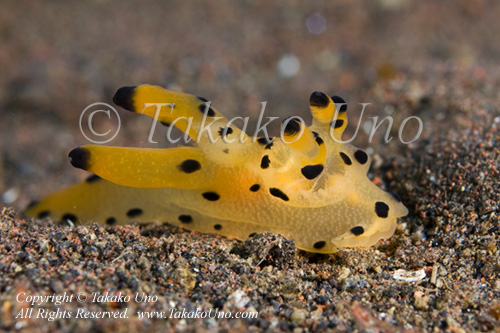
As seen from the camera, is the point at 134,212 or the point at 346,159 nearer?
the point at 346,159

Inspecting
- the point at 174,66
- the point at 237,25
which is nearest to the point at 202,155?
the point at 174,66

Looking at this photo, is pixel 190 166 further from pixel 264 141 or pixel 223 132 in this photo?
pixel 264 141

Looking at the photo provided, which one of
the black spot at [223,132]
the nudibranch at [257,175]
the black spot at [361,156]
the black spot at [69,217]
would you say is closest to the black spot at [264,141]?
the nudibranch at [257,175]

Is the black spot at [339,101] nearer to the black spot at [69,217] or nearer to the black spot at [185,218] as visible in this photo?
the black spot at [185,218]

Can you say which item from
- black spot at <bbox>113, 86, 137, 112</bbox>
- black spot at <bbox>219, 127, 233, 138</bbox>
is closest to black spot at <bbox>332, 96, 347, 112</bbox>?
black spot at <bbox>219, 127, 233, 138</bbox>

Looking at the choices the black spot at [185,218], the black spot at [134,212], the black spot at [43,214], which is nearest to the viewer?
the black spot at [185,218]

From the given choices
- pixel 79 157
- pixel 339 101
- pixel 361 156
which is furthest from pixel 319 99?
pixel 79 157

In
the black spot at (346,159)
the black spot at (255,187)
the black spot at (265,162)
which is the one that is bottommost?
the black spot at (255,187)
